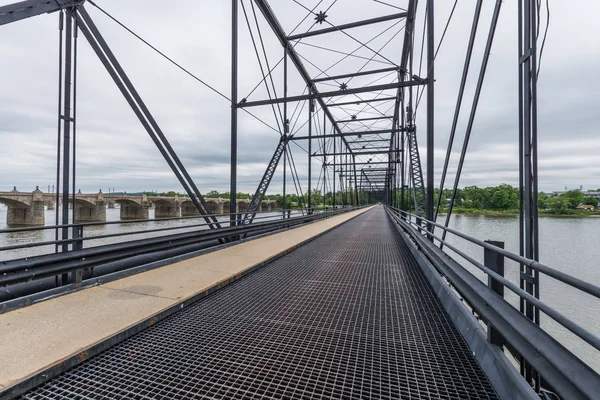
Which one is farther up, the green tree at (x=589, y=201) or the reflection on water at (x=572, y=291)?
the green tree at (x=589, y=201)

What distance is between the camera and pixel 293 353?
2.22 metres

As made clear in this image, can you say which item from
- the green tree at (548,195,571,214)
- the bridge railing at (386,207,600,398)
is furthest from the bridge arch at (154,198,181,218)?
the bridge railing at (386,207,600,398)

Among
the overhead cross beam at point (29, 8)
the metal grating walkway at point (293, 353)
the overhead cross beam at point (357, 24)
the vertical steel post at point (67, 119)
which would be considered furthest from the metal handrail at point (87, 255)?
the overhead cross beam at point (357, 24)

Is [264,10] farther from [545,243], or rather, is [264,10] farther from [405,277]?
[545,243]

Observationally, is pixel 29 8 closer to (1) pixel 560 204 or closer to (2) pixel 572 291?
(2) pixel 572 291

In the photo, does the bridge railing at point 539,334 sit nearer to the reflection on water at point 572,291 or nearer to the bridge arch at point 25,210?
the reflection on water at point 572,291

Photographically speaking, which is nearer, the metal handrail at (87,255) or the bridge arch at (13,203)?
the metal handrail at (87,255)

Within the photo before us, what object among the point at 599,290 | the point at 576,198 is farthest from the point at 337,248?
the point at 576,198

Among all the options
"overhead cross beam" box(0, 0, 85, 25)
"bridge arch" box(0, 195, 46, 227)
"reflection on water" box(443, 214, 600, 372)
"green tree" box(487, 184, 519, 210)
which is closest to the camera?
"overhead cross beam" box(0, 0, 85, 25)

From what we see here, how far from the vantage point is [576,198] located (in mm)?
16719

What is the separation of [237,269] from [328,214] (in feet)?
45.6

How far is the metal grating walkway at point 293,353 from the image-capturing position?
1816mm

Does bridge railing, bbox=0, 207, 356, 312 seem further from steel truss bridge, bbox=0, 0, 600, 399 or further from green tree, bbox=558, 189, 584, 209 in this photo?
green tree, bbox=558, 189, 584, 209

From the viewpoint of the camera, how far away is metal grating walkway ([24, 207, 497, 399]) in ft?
5.96
